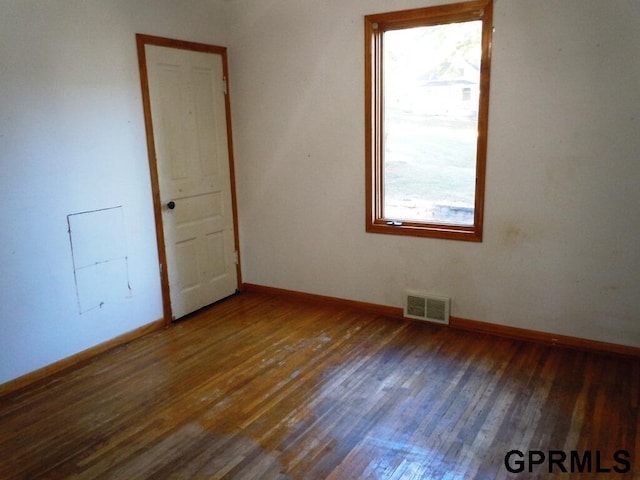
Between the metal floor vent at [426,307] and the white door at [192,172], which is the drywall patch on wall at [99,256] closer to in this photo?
the white door at [192,172]

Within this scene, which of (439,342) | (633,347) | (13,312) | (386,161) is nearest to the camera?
(13,312)

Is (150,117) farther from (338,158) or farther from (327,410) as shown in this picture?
(327,410)

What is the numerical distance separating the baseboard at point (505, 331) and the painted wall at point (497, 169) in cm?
5

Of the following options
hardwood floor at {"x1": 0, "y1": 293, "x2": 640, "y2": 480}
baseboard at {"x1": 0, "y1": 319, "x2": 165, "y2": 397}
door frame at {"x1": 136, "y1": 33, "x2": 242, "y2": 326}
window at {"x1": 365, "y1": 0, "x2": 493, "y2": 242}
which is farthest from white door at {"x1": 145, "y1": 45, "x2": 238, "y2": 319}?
window at {"x1": 365, "y1": 0, "x2": 493, "y2": 242}

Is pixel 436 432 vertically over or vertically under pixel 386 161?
under

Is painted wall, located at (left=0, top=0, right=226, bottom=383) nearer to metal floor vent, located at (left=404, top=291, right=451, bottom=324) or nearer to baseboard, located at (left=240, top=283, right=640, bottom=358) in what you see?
baseboard, located at (left=240, top=283, right=640, bottom=358)

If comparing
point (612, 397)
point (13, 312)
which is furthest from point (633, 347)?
point (13, 312)

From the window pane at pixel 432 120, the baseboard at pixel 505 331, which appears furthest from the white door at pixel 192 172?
the window pane at pixel 432 120

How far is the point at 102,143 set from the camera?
338 centimetres

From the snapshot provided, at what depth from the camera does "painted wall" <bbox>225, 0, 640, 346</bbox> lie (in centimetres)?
306

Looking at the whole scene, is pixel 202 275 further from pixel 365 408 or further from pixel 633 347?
pixel 633 347

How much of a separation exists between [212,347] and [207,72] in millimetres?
2216

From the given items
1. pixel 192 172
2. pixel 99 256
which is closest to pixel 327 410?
pixel 99 256

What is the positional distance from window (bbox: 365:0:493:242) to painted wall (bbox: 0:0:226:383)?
1.64 m
